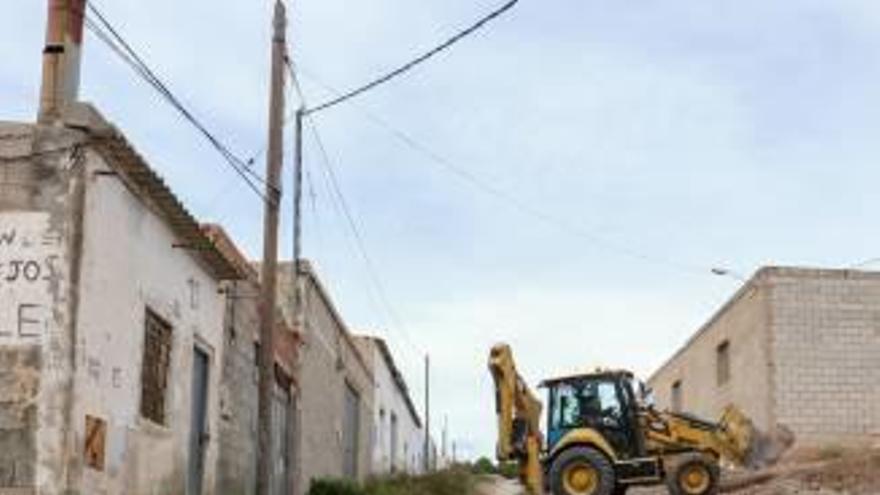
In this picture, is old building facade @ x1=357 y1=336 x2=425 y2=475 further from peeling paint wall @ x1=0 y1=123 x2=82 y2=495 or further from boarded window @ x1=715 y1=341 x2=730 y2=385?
peeling paint wall @ x1=0 y1=123 x2=82 y2=495

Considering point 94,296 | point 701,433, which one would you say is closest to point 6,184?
point 94,296

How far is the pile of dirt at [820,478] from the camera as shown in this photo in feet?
84.9

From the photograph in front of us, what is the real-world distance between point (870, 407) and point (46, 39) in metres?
27.3

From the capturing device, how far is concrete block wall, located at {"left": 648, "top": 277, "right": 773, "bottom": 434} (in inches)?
1451

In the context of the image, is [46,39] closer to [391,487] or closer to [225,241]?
[225,241]

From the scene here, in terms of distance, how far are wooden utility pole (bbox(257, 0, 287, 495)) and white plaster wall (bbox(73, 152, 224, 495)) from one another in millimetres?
867

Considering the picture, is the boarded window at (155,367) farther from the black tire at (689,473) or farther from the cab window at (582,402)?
the black tire at (689,473)

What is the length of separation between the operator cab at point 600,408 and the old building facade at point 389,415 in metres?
16.1

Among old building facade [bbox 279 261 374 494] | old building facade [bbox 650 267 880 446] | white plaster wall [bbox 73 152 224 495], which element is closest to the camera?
white plaster wall [bbox 73 152 224 495]

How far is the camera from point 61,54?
14.1 m

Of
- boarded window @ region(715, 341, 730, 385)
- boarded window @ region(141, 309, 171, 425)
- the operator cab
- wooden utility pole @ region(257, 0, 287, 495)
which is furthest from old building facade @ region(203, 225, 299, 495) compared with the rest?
boarded window @ region(715, 341, 730, 385)

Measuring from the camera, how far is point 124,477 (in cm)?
1486

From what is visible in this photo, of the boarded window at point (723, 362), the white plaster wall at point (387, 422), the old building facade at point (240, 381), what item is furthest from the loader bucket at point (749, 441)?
the white plaster wall at point (387, 422)

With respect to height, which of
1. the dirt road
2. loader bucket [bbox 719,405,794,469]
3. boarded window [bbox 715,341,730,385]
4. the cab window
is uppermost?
boarded window [bbox 715,341,730,385]
